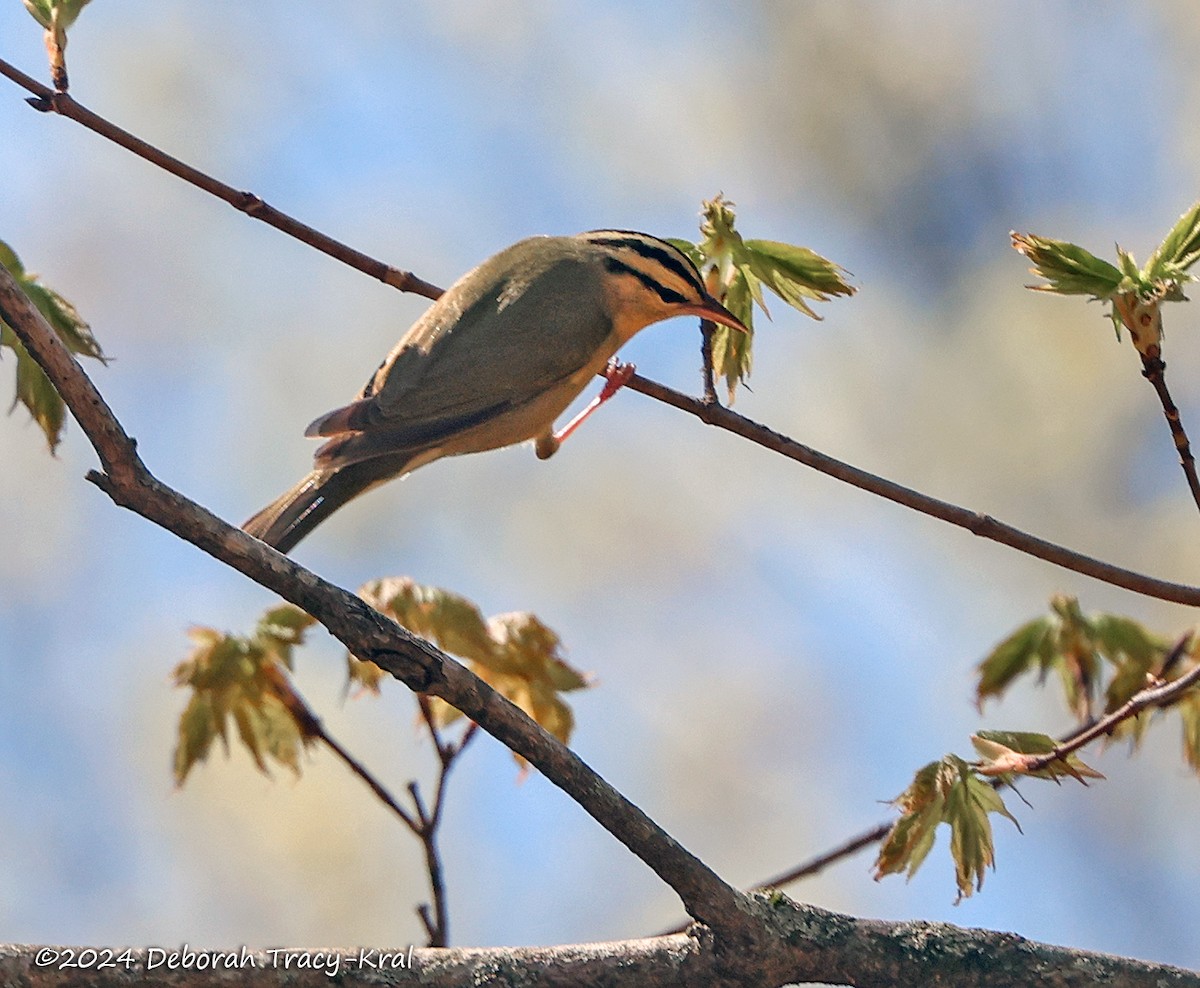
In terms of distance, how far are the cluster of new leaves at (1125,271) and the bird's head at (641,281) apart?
61.3 inches

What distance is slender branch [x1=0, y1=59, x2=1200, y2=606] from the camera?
2.97 meters

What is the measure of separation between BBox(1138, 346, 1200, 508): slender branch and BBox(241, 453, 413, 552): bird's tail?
2.11m

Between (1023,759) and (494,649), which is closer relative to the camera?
(1023,759)

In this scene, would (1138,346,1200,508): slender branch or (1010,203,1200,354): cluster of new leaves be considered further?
(1138,346,1200,508): slender branch

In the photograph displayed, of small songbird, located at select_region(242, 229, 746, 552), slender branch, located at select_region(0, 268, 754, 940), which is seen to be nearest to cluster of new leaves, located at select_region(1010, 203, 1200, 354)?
small songbird, located at select_region(242, 229, 746, 552)

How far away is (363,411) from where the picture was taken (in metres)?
4.07

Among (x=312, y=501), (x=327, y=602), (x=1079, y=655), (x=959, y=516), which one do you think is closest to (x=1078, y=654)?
(x=1079, y=655)

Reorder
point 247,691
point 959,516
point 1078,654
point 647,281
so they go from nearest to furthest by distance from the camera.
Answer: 1. point 959,516
2. point 247,691
3. point 1078,654
4. point 647,281

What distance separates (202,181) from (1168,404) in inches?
84.9

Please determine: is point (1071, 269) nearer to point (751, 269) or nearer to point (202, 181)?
point (751, 269)

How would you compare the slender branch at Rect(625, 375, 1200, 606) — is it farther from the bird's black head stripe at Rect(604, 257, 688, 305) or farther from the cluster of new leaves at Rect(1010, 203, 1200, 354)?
the bird's black head stripe at Rect(604, 257, 688, 305)

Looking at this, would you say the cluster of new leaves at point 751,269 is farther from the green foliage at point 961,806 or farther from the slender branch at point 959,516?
the green foliage at point 961,806

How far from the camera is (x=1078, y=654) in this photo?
425 cm

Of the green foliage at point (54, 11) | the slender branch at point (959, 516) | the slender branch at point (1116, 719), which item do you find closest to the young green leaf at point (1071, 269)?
the slender branch at point (959, 516)
